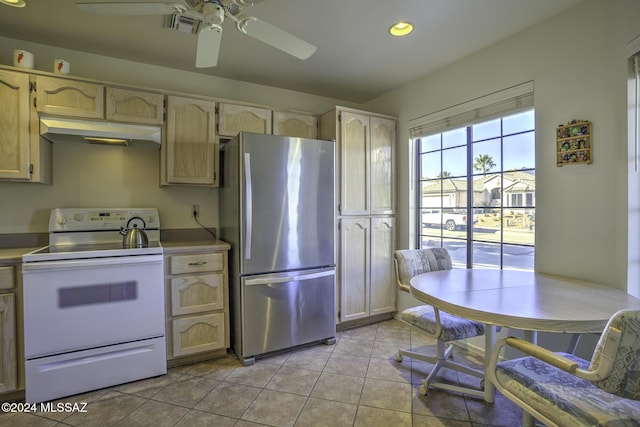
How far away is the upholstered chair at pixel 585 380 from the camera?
0.96m

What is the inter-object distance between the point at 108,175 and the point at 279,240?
1567 mm

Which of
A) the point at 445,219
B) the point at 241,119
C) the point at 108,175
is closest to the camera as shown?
the point at 108,175

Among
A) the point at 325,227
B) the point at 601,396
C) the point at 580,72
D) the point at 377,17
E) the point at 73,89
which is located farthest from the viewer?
the point at 325,227

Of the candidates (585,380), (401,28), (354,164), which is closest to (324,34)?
(401,28)

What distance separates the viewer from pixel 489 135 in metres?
2.62

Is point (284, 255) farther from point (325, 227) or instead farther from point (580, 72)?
point (580, 72)

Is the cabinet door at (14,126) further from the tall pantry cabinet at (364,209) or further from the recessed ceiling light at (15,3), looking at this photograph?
the tall pantry cabinet at (364,209)

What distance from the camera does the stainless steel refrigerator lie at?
7.93 ft

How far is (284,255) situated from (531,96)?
2152 mm

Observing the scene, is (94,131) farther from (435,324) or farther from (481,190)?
(481,190)

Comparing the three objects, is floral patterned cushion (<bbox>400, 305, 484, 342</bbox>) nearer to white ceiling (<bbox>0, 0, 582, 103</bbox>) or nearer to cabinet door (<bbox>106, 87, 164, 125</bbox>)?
white ceiling (<bbox>0, 0, 582, 103</bbox>)

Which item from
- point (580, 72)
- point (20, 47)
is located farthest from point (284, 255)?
point (20, 47)

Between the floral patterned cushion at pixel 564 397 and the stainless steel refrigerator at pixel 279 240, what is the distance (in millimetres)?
1544

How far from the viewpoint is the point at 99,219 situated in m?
2.55
